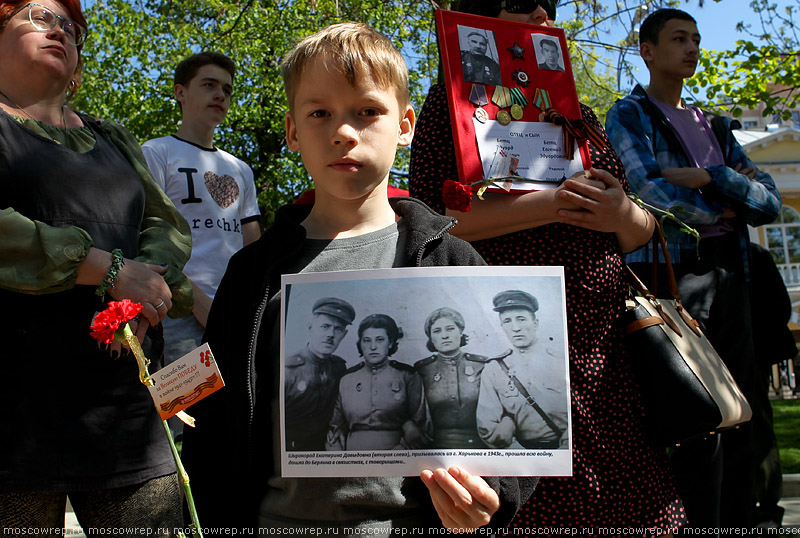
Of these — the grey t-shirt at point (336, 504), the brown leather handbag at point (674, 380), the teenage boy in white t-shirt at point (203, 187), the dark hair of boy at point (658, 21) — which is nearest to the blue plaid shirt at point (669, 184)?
the dark hair of boy at point (658, 21)

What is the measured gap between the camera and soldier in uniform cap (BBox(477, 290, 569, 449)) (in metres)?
1.43

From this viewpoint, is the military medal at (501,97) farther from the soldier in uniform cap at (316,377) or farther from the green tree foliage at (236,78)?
the green tree foliage at (236,78)

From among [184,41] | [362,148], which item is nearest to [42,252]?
[362,148]

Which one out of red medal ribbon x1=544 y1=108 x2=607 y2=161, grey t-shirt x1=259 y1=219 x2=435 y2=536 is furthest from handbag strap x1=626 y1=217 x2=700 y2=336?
Result: grey t-shirt x1=259 y1=219 x2=435 y2=536

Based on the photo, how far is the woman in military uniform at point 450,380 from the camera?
4.68 ft

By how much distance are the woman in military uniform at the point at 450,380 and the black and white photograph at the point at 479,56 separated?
106cm

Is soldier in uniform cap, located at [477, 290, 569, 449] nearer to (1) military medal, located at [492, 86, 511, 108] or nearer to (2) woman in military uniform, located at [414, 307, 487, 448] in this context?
(2) woman in military uniform, located at [414, 307, 487, 448]

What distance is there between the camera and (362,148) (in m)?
1.73

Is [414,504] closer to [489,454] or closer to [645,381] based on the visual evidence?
[489,454]

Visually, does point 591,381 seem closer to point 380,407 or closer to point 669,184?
point 380,407

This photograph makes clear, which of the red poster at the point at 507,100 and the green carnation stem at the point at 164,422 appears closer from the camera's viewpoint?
the green carnation stem at the point at 164,422

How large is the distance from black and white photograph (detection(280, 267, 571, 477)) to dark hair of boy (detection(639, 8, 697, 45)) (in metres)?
2.90

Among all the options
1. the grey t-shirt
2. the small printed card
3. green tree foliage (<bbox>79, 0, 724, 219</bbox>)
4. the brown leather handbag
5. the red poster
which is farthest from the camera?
green tree foliage (<bbox>79, 0, 724, 219</bbox>)

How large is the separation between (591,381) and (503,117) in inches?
32.0
